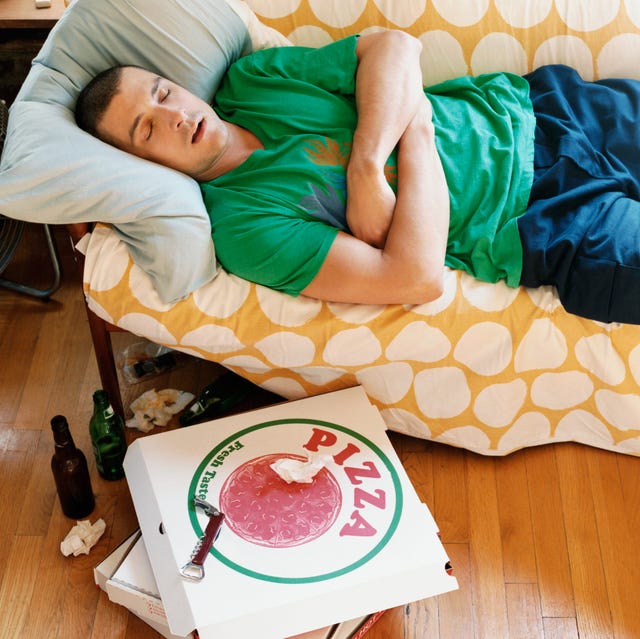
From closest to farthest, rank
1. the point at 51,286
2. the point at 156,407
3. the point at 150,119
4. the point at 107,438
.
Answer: the point at 150,119 < the point at 107,438 < the point at 156,407 < the point at 51,286

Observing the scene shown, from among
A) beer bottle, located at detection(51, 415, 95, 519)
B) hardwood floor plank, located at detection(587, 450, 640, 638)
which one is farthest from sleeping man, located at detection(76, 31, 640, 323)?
beer bottle, located at detection(51, 415, 95, 519)

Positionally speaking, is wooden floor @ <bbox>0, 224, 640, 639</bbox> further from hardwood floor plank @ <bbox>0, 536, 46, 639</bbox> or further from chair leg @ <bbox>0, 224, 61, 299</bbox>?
chair leg @ <bbox>0, 224, 61, 299</bbox>

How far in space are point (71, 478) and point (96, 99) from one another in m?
0.78

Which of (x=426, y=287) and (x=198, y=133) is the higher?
(x=198, y=133)

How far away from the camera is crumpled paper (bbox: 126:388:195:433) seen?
2000mm

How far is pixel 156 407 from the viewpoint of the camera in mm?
2008

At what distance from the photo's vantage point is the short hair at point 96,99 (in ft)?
5.75

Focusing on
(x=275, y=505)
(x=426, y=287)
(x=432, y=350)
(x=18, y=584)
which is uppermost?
(x=426, y=287)

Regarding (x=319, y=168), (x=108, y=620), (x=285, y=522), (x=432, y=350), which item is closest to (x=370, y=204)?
(x=319, y=168)

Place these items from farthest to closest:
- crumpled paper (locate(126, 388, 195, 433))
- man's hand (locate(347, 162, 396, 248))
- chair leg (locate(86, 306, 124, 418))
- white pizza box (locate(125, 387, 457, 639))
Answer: crumpled paper (locate(126, 388, 195, 433)) < chair leg (locate(86, 306, 124, 418)) < man's hand (locate(347, 162, 396, 248)) < white pizza box (locate(125, 387, 457, 639))

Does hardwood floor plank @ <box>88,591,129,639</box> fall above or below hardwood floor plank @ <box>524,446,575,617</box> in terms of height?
below

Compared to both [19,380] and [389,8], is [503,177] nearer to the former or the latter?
[389,8]

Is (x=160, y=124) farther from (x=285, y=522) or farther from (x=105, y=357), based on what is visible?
(x=285, y=522)

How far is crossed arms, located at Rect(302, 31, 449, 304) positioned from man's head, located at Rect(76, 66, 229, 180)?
32 centimetres
